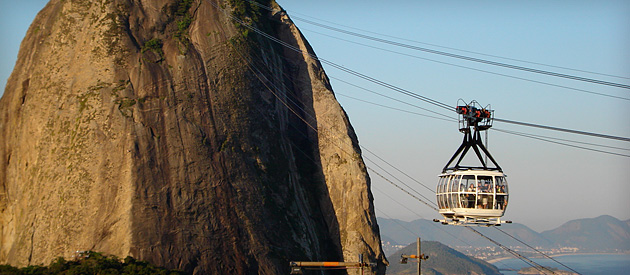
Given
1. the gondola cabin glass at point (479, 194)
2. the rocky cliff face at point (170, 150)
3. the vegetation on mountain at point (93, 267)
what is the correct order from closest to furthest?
1. the gondola cabin glass at point (479, 194)
2. the vegetation on mountain at point (93, 267)
3. the rocky cliff face at point (170, 150)

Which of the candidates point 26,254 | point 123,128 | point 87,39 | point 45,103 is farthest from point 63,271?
point 87,39

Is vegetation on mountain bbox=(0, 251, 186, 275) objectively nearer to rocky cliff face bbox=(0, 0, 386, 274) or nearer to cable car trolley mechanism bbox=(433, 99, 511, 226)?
rocky cliff face bbox=(0, 0, 386, 274)

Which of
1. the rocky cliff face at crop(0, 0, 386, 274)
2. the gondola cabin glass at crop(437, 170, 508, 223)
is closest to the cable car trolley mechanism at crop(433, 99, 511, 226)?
the gondola cabin glass at crop(437, 170, 508, 223)

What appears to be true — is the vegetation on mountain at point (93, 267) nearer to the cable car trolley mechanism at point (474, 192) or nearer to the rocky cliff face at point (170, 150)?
the rocky cliff face at point (170, 150)

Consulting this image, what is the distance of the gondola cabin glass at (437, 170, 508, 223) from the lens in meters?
47.0

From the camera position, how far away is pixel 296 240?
2566 inches

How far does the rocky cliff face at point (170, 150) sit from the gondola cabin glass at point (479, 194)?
19763 mm

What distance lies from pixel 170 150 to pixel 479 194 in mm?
26495

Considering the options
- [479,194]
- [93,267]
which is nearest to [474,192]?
[479,194]

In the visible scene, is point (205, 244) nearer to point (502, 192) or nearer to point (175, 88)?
point (175, 88)

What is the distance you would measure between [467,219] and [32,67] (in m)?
41.6

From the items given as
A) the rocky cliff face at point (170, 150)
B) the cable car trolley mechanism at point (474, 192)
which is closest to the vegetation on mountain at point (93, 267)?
the rocky cliff face at point (170, 150)

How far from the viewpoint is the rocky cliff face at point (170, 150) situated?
2256 inches

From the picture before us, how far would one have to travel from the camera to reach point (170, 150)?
6106cm
